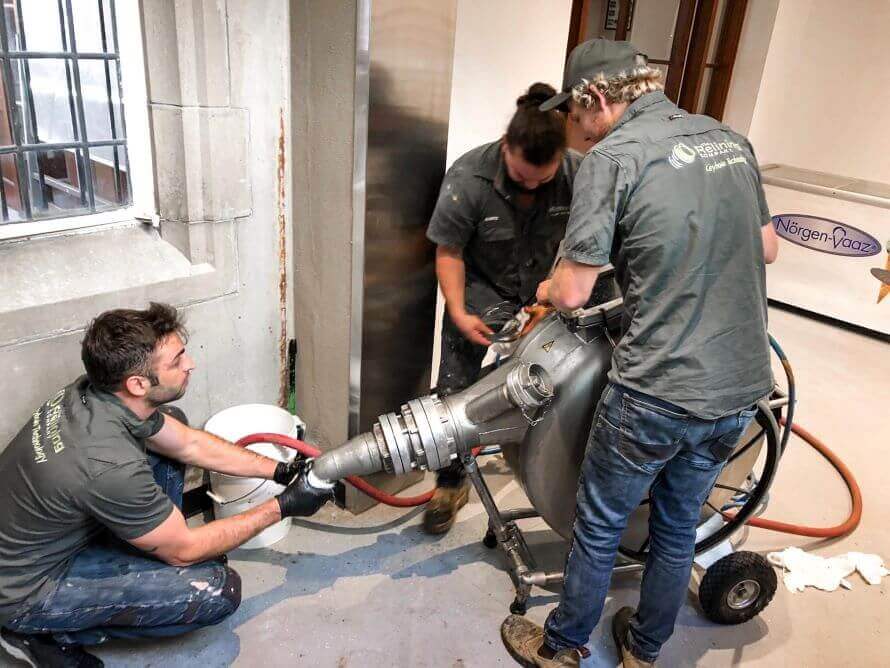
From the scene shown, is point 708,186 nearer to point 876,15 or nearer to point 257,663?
point 257,663

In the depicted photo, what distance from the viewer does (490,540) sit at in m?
2.25

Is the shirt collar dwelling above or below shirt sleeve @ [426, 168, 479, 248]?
above

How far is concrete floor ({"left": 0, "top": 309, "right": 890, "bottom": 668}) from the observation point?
1853 millimetres

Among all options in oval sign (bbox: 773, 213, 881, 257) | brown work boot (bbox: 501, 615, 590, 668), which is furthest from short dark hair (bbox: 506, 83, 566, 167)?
oval sign (bbox: 773, 213, 881, 257)

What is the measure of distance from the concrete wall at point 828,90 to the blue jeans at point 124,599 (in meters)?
4.76

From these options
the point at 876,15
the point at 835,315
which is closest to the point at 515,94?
the point at 835,315

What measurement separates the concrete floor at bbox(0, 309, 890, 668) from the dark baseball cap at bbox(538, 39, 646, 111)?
3.43 ft

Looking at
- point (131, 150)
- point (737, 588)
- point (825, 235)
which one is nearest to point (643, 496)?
point (737, 588)

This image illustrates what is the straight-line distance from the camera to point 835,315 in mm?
4363

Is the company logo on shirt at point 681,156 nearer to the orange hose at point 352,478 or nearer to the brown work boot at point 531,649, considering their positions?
the orange hose at point 352,478

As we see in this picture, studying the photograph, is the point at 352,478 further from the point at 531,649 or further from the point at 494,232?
the point at 494,232

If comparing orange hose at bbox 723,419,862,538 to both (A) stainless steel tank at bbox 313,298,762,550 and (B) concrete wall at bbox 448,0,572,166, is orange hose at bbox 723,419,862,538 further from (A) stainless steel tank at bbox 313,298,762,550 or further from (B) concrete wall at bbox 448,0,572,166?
(B) concrete wall at bbox 448,0,572,166

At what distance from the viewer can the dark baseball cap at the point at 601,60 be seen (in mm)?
1511

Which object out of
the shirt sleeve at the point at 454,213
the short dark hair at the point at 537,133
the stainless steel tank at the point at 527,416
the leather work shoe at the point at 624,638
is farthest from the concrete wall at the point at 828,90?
the leather work shoe at the point at 624,638
